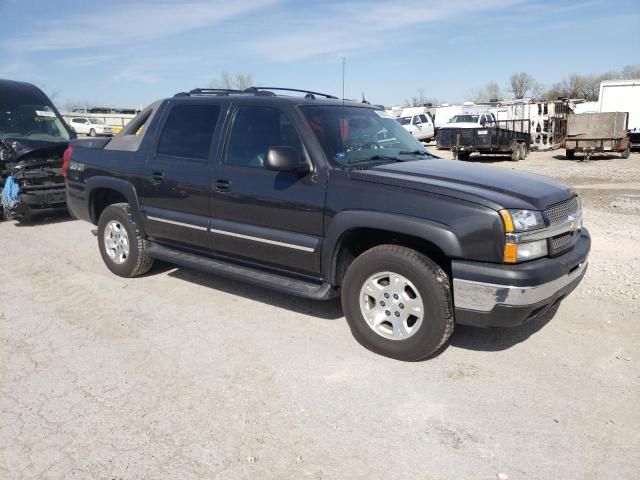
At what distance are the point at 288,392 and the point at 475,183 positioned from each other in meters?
A: 1.90

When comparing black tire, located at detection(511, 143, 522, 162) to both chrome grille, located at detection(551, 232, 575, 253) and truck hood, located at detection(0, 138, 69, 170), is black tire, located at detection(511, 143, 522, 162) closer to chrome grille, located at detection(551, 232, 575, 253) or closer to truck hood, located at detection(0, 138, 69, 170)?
truck hood, located at detection(0, 138, 69, 170)

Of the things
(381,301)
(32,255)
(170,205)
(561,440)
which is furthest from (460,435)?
(32,255)

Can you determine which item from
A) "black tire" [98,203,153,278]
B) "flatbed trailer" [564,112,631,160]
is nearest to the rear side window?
"black tire" [98,203,153,278]

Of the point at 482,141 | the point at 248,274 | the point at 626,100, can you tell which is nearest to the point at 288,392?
the point at 248,274

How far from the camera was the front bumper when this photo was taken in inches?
129

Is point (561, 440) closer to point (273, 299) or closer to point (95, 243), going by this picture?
point (273, 299)

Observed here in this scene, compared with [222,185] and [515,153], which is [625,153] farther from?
[222,185]

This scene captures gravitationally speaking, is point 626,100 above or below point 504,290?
above

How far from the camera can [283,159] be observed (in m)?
3.87

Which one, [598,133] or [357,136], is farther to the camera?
[598,133]

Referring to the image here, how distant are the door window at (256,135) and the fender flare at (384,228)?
806 millimetres

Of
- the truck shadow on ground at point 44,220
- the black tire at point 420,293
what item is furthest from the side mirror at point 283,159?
the truck shadow on ground at point 44,220

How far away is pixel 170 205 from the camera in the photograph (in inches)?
197

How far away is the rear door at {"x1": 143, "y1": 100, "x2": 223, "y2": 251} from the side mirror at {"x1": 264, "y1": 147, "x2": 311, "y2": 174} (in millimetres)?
947
